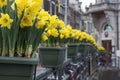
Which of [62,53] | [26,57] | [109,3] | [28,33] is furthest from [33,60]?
[109,3]

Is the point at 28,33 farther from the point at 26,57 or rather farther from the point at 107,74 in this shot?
the point at 107,74

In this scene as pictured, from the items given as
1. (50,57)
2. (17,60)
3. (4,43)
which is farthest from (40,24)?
(50,57)

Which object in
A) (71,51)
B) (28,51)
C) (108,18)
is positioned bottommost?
(71,51)

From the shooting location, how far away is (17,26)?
254 centimetres

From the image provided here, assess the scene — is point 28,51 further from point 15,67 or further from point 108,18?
point 108,18

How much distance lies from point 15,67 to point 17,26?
273 millimetres

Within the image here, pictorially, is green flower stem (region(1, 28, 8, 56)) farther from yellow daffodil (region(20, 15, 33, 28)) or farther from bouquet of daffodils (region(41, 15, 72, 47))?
bouquet of daffodils (region(41, 15, 72, 47))

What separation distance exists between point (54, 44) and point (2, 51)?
6.60ft

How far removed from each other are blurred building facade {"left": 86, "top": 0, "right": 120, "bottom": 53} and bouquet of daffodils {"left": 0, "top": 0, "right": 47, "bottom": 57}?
122ft

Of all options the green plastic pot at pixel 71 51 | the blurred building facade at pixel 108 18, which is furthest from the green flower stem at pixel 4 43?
the blurred building facade at pixel 108 18

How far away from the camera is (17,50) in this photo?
260cm

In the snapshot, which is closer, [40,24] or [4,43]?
[4,43]

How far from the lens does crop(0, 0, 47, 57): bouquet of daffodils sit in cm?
251

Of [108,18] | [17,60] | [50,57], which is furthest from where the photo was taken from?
[108,18]
